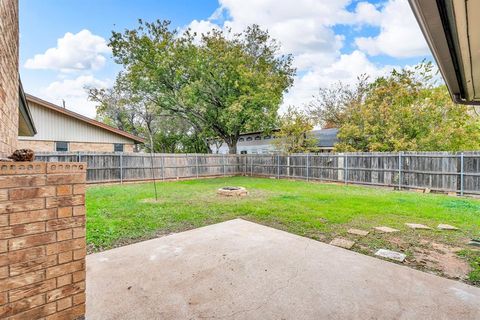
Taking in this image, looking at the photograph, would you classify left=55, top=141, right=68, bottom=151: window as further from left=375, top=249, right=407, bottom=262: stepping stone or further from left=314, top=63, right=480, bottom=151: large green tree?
left=375, top=249, right=407, bottom=262: stepping stone

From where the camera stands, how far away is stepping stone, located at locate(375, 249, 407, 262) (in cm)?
317

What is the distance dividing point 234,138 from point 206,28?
7.32 meters

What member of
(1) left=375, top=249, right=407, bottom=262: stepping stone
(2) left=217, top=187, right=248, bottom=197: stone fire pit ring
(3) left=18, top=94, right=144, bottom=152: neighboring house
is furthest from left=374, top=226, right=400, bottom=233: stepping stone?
(3) left=18, top=94, right=144, bottom=152: neighboring house

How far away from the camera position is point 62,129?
13.6m

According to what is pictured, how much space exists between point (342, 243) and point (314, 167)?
957 cm

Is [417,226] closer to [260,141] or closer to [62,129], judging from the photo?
[62,129]

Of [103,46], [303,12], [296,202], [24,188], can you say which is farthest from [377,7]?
[103,46]

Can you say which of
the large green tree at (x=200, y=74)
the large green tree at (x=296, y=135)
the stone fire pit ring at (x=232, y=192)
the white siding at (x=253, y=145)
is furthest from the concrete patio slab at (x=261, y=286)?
the white siding at (x=253, y=145)

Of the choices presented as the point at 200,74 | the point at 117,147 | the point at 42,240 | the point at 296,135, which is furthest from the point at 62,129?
the point at 42,240

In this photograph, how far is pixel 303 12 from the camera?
950 cm

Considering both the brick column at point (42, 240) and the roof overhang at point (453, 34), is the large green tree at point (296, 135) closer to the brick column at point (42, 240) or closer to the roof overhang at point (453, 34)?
the roof overhang at point (453, 34)

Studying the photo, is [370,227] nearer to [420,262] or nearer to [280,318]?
[420,262]

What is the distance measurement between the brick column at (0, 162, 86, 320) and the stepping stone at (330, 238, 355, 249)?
10.2 feet

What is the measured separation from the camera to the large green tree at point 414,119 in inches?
459
